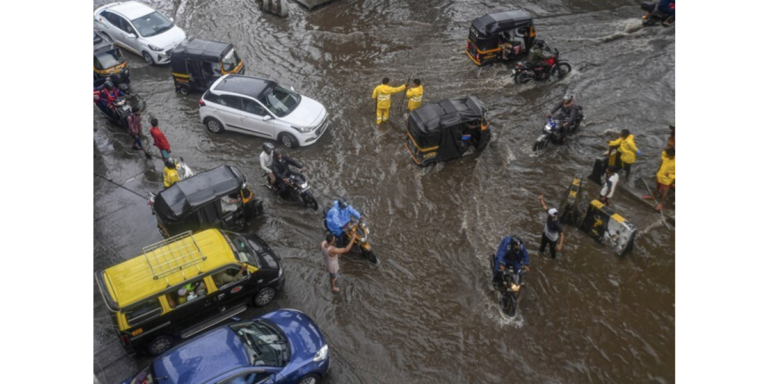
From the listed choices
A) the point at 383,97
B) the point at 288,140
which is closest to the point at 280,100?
the point at 288,140

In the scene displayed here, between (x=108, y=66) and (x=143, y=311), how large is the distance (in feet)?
37.4

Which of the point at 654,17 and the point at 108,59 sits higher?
the point at 654,17

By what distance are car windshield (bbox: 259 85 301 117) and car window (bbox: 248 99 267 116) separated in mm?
176

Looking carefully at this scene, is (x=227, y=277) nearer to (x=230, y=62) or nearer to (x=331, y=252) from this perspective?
(x=331, y=252)

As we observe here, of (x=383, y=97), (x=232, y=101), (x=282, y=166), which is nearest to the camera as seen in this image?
(x=282, y=166)

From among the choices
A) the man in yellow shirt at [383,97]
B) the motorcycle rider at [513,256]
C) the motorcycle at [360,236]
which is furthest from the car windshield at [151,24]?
the motorcycle rider at [513,256]

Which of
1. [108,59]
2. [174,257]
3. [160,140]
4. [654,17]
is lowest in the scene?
[108,59]

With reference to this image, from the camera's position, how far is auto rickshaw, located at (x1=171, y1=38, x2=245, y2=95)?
53.5ft

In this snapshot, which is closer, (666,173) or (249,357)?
(249,357)

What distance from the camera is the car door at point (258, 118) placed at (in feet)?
47.1

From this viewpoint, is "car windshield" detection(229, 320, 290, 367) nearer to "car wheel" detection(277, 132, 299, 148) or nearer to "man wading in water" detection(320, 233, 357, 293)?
"man wading in water" detection(320, 233, 357, 293)

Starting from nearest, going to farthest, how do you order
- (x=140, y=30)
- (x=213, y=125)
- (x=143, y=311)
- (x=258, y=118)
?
(x=143, y=311) < (x=258, y=118) < (x=213, y=125) < (x=140, y=30)

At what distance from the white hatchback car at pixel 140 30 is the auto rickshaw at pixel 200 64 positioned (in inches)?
90.3

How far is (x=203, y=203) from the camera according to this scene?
10859 millimetres
